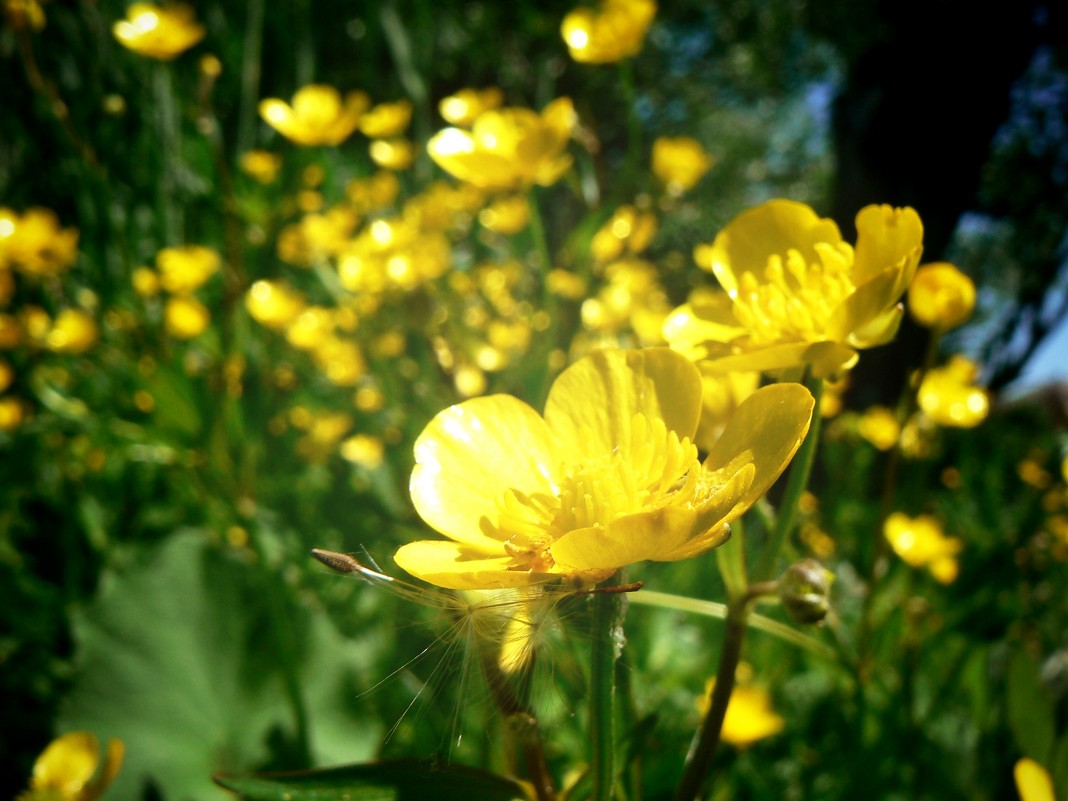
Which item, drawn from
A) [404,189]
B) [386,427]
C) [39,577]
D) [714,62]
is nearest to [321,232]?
[404,189]

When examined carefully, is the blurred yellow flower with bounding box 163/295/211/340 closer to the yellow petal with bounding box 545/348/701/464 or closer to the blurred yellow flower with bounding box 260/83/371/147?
the blurred yellow flower with bounding box 260/83/371/147

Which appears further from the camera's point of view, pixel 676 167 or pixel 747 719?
pixel 676 167

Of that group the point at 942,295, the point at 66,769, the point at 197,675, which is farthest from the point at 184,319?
the point at 942,295

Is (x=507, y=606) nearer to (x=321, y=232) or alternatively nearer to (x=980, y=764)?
(x=980, y=764)

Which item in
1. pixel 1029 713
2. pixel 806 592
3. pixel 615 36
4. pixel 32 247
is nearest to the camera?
pixel 806 592

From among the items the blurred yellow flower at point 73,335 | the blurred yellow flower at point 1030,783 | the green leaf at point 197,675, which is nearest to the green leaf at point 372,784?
the blurred yellow flower at point 1030,783

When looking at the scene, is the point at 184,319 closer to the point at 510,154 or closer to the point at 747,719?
the point at 510,154
